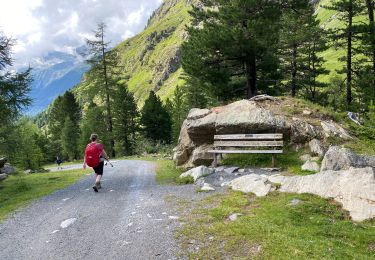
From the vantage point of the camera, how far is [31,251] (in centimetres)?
816

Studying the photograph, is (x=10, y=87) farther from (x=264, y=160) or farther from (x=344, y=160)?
(x=344, y=160)

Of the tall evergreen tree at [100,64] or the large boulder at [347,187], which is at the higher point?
the tall evergreen tree at [100,64]

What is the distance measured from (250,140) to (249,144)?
79 centimetres

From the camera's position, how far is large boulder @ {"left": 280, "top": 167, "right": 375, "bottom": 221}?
873 cm

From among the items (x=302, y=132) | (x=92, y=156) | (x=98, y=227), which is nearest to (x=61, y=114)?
(x=92, y=156)

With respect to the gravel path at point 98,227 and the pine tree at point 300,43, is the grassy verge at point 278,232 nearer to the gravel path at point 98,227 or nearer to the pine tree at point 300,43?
the gravel path at point 98,227

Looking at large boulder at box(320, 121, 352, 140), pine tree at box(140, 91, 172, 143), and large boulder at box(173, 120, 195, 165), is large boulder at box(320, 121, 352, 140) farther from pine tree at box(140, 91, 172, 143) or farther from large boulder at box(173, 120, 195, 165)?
pine tree at box(140, 91, 172, 143)

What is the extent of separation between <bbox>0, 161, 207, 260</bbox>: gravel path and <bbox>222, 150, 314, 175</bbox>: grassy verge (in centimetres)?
405

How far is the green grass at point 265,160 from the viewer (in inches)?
631

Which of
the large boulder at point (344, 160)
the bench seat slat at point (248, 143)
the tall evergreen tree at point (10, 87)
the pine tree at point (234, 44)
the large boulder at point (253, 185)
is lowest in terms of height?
the large boulder at point (253, 185)

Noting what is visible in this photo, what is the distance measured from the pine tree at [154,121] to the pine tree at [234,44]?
138 feet

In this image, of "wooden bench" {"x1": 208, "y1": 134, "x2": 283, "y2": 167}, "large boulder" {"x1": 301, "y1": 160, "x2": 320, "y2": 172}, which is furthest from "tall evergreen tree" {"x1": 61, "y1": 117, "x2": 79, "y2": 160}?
"large boulder" {"x1": 301, "y1": 160, "x2": 320, "y2": 172}

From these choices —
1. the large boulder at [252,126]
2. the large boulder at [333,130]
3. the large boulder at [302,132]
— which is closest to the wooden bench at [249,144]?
the large boulder at [252,126]

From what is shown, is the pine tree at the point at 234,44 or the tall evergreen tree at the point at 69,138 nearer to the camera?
the pine tree at the point at 234,44
